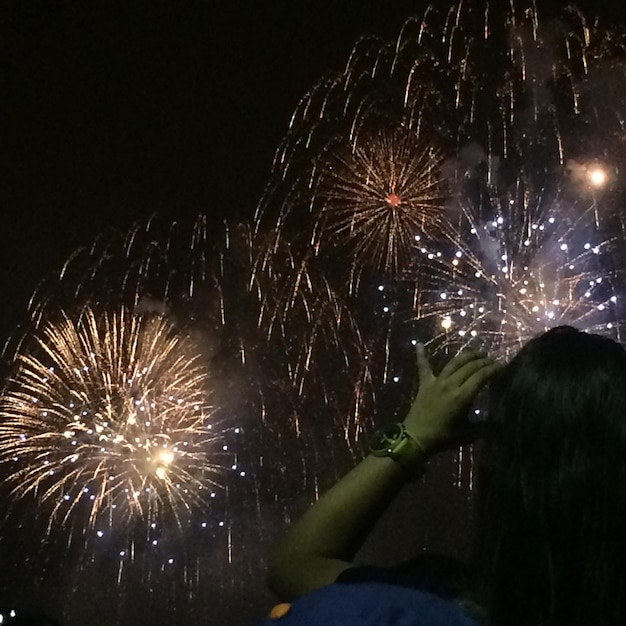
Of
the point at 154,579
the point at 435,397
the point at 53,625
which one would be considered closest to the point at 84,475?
the point at 154,579

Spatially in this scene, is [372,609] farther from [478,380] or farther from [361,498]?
[478,380]

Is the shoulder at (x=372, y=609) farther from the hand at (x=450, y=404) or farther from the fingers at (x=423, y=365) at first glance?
the fingers at (x=423, y=365)

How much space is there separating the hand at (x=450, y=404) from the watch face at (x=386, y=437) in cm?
2

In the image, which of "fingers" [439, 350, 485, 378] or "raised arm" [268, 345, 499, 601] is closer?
"raised arm" [268, 345, 499, 601]

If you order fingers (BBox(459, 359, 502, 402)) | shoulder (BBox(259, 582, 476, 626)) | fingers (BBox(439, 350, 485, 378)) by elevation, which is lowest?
shoulder (BBox(259, 582, 476, 626))

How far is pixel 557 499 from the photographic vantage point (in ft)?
4.26

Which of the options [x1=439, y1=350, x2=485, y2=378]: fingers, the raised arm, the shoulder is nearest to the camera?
the shoulder

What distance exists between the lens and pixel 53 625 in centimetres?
291

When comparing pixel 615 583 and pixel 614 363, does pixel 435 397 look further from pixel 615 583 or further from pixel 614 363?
pixel 615 583

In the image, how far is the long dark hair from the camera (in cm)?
128

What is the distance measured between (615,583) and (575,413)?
0.72 feet

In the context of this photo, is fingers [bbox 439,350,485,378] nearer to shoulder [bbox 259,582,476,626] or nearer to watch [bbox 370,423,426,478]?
watch [bbox 370,423,426,478]

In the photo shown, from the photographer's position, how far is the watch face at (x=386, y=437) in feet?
4.90

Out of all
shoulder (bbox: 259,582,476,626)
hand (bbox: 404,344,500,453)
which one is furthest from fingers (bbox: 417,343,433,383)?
shoulder (bbox: 259,582,476,626)
